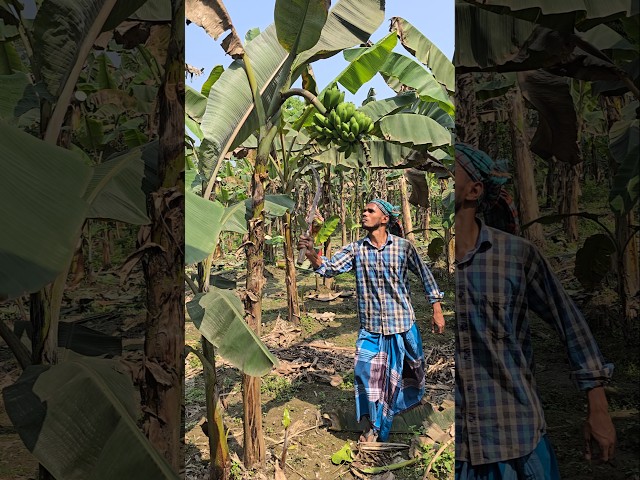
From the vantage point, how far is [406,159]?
11.6 ft

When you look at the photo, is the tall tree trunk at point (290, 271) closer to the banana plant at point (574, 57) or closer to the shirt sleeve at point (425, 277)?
the shirt sleeve at point (425, 277)

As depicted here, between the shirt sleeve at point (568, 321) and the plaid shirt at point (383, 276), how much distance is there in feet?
4.45

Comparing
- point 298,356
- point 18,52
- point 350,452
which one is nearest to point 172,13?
point 18,52

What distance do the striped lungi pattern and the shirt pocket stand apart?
4.71ft

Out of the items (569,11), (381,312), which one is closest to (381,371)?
(381,312)

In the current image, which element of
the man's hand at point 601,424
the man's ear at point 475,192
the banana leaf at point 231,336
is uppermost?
the man's ear at point 475,192

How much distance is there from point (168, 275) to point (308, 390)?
233cm

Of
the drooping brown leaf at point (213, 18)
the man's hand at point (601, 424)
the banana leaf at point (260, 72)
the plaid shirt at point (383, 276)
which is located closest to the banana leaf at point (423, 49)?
the banana leaf at point (260, 72)

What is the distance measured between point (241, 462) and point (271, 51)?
5.67 feet

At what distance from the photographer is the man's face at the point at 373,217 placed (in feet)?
7.78

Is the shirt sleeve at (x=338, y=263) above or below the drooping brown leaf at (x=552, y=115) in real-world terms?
below

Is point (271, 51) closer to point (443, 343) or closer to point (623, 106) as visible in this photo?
point (623, 106)

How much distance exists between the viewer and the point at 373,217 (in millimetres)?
2381

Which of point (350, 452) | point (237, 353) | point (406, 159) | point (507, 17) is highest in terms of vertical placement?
point (406, 159)
